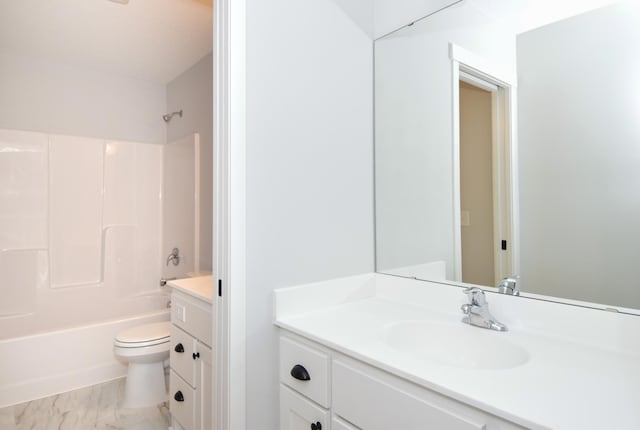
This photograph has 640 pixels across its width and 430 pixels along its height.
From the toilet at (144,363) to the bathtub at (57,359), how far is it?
467mm

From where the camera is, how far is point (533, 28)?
1245mm

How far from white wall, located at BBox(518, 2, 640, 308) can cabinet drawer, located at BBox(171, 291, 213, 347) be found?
4.23 feet

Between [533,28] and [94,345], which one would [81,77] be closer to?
[94,345]

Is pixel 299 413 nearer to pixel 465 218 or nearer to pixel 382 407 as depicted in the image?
pixel 382 407

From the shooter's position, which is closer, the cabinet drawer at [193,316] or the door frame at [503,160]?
the door frame at [503,160]

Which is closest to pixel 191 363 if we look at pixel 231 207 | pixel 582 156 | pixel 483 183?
pixel 231 207

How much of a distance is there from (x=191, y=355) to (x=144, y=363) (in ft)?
2.82

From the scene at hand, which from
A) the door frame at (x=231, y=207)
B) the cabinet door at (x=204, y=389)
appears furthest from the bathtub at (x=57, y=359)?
the door frame at (x=231, y=207)

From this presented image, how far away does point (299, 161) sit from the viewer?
4.45ft

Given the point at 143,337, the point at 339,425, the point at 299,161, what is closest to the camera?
the point at 339,425

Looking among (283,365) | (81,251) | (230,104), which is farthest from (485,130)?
(81,251)

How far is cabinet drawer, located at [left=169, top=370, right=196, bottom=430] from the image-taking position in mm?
1663

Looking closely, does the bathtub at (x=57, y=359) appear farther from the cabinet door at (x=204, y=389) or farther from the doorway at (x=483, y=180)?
the doorway at (x=483, y=180)

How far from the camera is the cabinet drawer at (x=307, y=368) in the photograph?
1085mm
